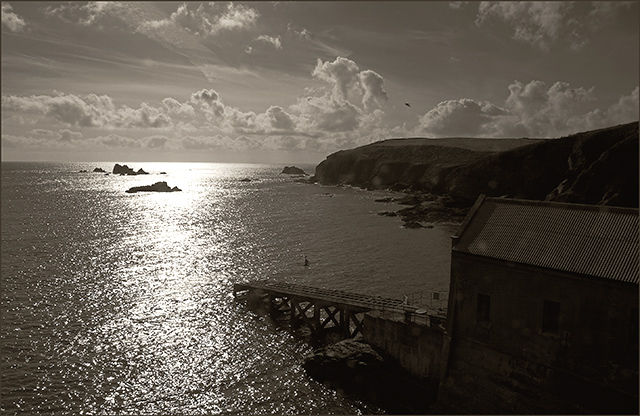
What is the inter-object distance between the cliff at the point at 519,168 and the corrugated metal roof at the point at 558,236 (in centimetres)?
3655

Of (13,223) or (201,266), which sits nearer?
(201,266)

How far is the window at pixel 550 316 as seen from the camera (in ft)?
62.1

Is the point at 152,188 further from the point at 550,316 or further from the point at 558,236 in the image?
the point at 550,316

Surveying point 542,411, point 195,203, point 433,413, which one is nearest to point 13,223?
point 195,203

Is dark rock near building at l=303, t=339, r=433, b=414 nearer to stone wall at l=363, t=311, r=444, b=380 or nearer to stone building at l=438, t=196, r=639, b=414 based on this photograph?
stone wall at l=363, t=311, r=444, b=380

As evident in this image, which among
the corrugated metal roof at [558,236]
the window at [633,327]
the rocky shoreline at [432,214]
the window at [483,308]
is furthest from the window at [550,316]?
the rocky shoreline at [432,214]

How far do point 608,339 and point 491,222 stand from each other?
25.2 feet

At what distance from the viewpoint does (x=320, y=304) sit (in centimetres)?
3328

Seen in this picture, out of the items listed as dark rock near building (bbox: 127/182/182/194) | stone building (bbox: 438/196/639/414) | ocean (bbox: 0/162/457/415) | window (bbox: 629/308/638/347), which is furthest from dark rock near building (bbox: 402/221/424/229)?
dark rock near building (bbox: 127/182/182/194)

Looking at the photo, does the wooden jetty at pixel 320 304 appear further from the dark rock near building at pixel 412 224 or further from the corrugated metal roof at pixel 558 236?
the dark rock near building at pixel 412 224

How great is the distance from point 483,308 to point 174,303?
27.5 m

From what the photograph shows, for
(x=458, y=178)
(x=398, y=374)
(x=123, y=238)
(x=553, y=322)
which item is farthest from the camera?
(x=458, y=178)

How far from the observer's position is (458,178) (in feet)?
293

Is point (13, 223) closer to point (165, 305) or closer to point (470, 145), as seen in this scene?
point (165, 305)
